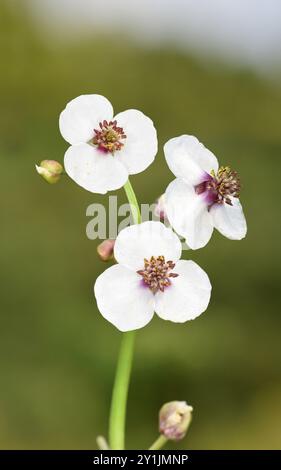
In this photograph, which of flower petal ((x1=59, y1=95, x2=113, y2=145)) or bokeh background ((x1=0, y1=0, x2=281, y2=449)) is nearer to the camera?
flower petal ((x1=59, y1=95, x2=113, y2=145))

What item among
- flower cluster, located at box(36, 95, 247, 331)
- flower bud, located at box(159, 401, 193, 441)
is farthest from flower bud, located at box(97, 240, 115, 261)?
flower bud, located at box(159, 401, 193, 441)

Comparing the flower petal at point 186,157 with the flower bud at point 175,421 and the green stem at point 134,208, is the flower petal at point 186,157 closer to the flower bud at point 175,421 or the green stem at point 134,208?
the green stem at point 134,208

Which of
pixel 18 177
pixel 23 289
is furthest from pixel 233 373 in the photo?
pixel 18 177

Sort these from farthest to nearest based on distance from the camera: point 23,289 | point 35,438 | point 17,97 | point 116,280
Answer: point 17,97
point 23,289
point 35,438
point 116,280

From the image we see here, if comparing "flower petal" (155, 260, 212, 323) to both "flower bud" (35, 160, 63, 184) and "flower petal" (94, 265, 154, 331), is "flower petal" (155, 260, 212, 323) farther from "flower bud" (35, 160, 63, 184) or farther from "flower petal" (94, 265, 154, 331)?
"flower bud" (35, 160, 63, 184)

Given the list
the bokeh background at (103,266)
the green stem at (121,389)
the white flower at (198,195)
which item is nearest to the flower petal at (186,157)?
the white flower at (198,195)

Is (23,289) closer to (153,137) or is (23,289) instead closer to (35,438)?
(35,438)

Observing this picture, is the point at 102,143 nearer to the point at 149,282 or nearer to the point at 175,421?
the point at 149,282
